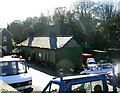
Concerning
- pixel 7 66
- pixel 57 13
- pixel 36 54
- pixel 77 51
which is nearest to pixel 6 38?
pixel 57 13

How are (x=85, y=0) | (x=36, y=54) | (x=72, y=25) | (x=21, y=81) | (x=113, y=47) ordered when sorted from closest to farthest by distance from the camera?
(x=21, y=81), (x=36, y=54), (x=113, y=47), (x=72, y=25), (x=85, y=0)

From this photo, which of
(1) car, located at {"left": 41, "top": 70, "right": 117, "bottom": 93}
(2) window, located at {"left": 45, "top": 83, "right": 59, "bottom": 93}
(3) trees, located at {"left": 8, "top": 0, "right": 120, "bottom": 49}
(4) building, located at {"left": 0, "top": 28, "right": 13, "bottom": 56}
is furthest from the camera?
(4) building, located at {"left": 0, "top": 28, "right": 13, "bottom": 56}

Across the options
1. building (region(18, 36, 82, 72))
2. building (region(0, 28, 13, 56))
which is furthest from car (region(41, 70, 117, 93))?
building (region(0, 28, 13, 56))

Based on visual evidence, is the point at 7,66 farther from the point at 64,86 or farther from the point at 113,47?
the point at 113,47

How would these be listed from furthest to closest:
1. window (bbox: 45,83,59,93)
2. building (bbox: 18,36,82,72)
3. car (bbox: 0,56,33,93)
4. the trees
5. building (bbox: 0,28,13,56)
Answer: building (bbox: 0,28,13,56) → the trees → building (bbox: 18,36,82,72) → car (bbox: 0,56,33,93) → window (bbox: 45,83,59,93)

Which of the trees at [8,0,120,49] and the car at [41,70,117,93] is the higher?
the trees at [8,0,120,49]

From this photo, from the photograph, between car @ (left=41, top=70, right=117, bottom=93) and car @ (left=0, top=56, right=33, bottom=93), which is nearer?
car @ (left=41, top=70, right=117, bottom=93)

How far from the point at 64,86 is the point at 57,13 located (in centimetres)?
4573

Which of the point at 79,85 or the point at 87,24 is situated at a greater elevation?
the point at 87,24

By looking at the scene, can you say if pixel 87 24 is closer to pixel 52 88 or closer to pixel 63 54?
pixel 63 54

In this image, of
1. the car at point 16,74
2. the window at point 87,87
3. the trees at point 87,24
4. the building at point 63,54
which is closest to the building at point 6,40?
the trees at point 87,24

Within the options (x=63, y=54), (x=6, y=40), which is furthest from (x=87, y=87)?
(x=6, y=40)

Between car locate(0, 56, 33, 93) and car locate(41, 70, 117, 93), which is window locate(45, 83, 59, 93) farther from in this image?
car locate(0, 56, 33, 93)

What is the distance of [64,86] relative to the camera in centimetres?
706
